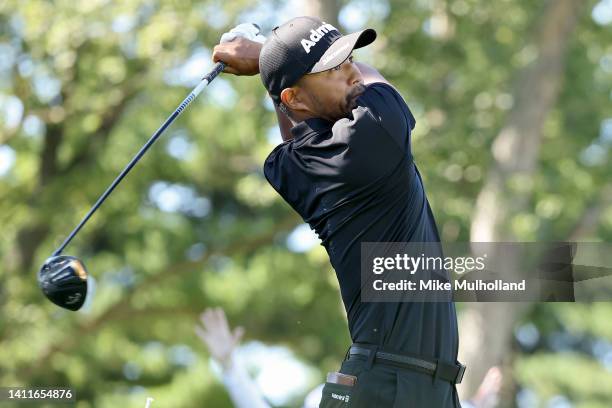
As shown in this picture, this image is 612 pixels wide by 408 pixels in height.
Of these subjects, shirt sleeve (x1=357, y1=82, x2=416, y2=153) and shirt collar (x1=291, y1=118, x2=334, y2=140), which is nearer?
shirt sleeve (x1=357, y1=82, x2=416, y2=153)

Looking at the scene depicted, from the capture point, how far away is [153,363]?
64.6ft

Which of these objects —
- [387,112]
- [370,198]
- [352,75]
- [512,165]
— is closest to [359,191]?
[370,198]

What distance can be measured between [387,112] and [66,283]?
1.69 meters

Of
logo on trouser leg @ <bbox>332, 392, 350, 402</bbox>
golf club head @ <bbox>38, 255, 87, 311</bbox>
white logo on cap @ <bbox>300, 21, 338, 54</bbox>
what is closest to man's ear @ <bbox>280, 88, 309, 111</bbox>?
white logo on cap @ <bbox>300, 21, 338, 54</bbox>

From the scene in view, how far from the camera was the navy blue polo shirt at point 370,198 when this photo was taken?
4047mm

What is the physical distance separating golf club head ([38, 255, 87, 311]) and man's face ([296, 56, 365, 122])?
4.45ft

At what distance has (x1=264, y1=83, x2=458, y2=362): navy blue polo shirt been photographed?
405 centimetres

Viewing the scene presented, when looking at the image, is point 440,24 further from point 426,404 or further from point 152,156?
point 426,404

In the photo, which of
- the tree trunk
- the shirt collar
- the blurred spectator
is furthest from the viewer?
the tree trunk

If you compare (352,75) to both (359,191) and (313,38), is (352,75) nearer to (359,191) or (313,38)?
(313,38)

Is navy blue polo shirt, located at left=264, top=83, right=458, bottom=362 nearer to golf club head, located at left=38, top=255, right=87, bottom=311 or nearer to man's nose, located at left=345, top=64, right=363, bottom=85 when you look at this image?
man's nose, located at left=345, top=64, right=363, bottom=85

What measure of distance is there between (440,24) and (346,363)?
13012mm

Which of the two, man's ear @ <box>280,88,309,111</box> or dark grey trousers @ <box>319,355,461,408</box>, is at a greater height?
man's ear @ <box>280,88,309,111</box>

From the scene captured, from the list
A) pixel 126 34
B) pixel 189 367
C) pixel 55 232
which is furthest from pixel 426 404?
pixel 189 367
